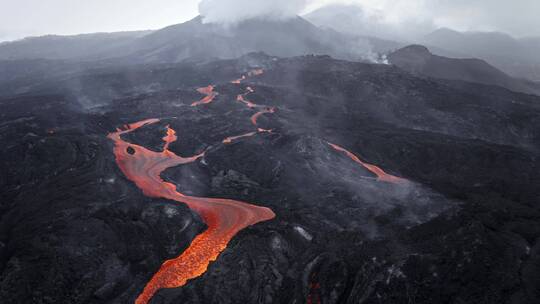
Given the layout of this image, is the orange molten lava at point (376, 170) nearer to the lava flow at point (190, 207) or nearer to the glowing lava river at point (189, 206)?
the glowing lava river at point (189, 206)

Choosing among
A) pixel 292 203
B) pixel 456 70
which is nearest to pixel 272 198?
pixel 292 203

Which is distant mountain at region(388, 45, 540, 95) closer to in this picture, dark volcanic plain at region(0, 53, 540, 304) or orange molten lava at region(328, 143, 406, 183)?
dark volcanic plain at region(0, 53, 540, 304)

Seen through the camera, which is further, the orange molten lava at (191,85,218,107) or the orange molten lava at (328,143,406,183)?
the orange molten lava at (191,85,218,107)

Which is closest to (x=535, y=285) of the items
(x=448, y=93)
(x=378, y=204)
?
(x=378, y=204)

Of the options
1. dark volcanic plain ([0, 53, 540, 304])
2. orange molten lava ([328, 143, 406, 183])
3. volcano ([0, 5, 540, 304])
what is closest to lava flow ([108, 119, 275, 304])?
volcano ([0, 5, 540, 304])

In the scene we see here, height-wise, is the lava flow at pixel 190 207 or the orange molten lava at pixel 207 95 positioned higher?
the orange molten lava at pixel 207 95

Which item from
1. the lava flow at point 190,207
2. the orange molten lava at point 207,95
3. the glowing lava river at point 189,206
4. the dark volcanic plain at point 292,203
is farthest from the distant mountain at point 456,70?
the lava flow at point 190,207

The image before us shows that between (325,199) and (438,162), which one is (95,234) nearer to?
(325,199)

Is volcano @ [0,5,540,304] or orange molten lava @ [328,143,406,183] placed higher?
volcano @ [0,5,540,304]
